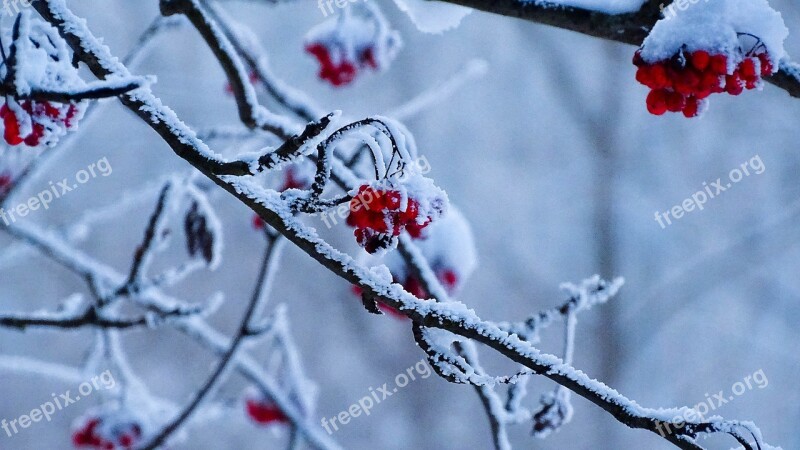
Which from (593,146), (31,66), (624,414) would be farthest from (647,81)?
(593,146)

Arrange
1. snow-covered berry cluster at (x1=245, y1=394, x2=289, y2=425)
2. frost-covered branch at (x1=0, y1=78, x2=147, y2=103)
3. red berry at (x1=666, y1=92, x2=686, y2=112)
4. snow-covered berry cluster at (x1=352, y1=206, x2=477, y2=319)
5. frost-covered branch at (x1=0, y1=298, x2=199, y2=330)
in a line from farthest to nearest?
A: snow-covered berry cluster at (x1=245, y1=394, x2=289, y2=425)
snow-covered berry cluster at (x1=352, y1=206, x2=477, y2=319)
frost-covered branch at (x1=0, y1=298, x2=199, y2=330)
red berry at (x1=666, y1=92, x2=686, y2=112)
frost-covered branch at (x1=0, y1=78, x2=147, y2=103)

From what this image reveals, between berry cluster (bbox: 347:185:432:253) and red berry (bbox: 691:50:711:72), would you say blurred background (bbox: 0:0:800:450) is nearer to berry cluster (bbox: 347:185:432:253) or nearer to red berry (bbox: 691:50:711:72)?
red berry (bbox: 691:50:711:72)

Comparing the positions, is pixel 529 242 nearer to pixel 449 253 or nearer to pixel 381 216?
pixel 449 253

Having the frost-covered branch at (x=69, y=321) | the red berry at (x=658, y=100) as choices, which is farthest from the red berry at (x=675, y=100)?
the frost-covered branch at (x=69, y=321)

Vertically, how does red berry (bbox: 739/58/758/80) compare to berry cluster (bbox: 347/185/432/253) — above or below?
above

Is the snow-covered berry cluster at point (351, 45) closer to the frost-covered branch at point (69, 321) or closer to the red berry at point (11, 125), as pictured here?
the frost-covered branch at point (69, 321)

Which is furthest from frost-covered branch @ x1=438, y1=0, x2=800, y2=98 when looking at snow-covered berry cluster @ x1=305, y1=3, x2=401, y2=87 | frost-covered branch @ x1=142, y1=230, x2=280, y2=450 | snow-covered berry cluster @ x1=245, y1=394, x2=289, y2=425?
snow-covered berry cluster @ x1=245, y1=394, x2=289, y2=425

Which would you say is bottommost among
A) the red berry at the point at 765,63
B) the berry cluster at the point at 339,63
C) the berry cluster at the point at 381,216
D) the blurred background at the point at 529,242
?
the berry cluster at the point at 381,216
